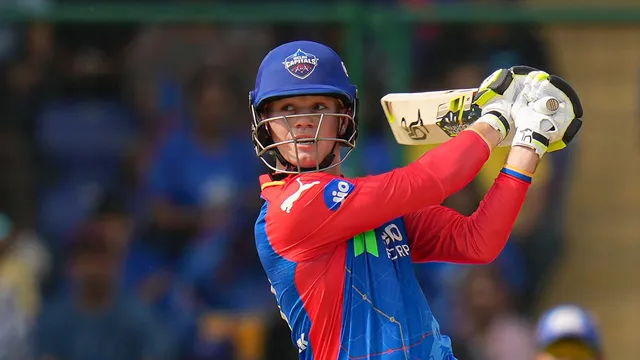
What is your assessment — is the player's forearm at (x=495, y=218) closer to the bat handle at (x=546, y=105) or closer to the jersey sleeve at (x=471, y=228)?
the jersey sleeve at (x=471, y=228)

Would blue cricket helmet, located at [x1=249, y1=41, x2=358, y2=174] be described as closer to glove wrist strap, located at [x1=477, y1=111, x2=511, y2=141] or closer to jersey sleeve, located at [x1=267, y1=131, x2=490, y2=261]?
jersey sleeve, located at [x1=267, y1=131, x2=490, y2=261]

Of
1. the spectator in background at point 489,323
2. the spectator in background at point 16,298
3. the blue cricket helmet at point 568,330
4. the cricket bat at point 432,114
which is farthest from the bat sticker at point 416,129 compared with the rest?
the spectator in background at point 16,298

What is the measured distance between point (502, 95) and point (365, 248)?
2.12 ft

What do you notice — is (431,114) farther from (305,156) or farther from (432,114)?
(305,156)

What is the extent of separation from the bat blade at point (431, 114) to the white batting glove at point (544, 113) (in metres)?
0.19

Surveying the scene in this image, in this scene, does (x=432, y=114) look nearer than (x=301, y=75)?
No

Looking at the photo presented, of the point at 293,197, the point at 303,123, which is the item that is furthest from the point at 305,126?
the point at 293,197

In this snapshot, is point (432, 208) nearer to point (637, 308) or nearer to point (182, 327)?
point (182, 327)

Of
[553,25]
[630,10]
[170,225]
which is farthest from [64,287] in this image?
[630,10]

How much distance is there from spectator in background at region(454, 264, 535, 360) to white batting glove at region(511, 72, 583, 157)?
341cm

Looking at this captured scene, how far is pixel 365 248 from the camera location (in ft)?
12.0

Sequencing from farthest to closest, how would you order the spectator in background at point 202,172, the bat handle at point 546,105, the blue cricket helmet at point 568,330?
the spectator in background at point 202,172 < the blue cricket helmet at point 568,330 < the bat handle at point 546,105

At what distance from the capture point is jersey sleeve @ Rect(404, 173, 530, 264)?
361 cm

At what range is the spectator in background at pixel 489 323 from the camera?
22.9 feet
